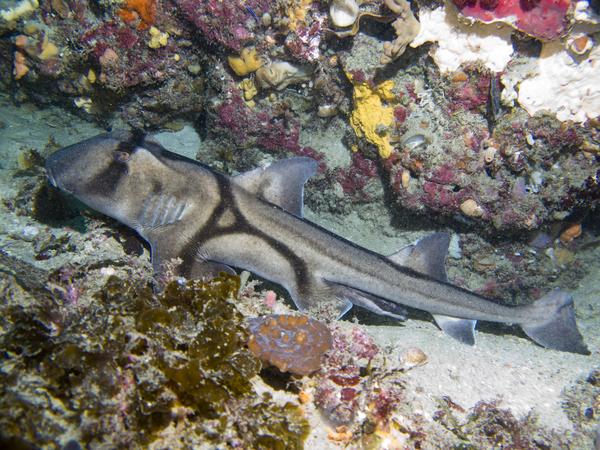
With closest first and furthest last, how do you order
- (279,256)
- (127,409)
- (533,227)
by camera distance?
1. (127,409)
2. (279,256)
3. (533,227)

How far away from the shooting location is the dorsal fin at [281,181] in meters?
4.86

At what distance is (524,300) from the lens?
6.48m

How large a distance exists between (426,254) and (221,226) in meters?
2.72

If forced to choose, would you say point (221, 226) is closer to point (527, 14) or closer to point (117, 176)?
point (117, 176)

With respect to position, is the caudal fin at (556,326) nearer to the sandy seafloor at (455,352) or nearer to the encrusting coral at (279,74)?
the sandy seafloor at (455,352)

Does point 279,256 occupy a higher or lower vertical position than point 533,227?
lower

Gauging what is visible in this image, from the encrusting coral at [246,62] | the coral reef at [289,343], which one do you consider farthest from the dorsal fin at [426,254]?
the encrusting coral at [246,62]

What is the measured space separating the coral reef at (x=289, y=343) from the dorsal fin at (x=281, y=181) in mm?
1864

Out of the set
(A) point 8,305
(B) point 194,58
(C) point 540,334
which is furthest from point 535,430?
(B) point 194,58

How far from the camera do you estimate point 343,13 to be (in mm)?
5066

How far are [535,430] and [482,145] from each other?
349 cm

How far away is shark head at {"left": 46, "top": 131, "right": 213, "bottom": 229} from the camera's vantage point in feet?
14.8

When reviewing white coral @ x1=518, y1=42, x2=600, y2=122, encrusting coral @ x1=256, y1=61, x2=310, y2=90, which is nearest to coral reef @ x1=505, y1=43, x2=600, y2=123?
white coral @ x1=518, y1=42, x2=600, y2=122

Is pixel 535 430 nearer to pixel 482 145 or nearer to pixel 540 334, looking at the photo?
pixel 540 334
